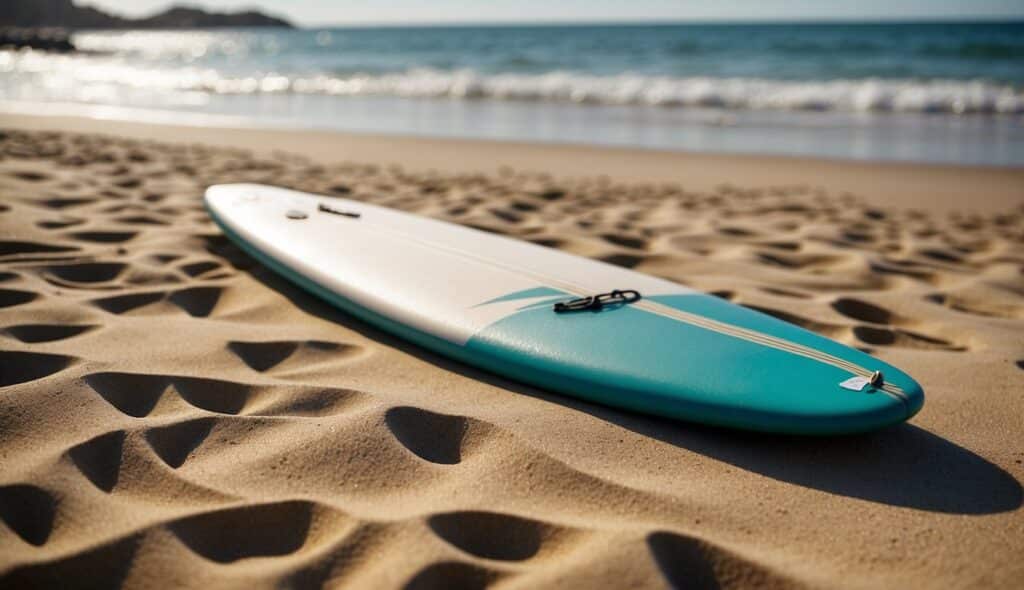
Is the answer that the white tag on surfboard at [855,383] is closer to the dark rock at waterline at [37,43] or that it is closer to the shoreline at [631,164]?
the shoreline at [631,164]

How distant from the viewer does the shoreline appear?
16.3ft

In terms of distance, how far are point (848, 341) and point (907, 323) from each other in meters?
0.32

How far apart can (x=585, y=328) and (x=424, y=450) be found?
1.82 ft

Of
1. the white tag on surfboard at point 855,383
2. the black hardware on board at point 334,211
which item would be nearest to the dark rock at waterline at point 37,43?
the black hardware on board at point 334,211

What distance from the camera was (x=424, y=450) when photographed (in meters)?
1.52

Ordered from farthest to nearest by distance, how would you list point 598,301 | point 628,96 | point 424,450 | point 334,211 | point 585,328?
1. point 628,96
2. point 334,211
3. point 598,301
4. point 585,328
5. point 424,450

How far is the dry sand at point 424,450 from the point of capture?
1186 mm

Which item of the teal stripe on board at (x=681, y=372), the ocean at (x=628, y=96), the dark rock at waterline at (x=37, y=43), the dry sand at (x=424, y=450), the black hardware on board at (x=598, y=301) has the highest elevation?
the dark rock at waterline at (x=37, y=43)

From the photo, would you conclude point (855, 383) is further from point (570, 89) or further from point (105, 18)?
point (105, 18)

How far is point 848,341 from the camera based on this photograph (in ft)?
7.15

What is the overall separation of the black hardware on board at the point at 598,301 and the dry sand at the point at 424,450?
27 cm

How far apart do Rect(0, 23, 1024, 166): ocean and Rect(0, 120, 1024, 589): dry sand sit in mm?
4566

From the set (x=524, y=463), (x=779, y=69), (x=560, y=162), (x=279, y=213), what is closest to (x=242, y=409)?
(x=524, y=463)

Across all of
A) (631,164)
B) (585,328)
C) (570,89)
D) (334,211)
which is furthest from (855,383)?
(570,89)
